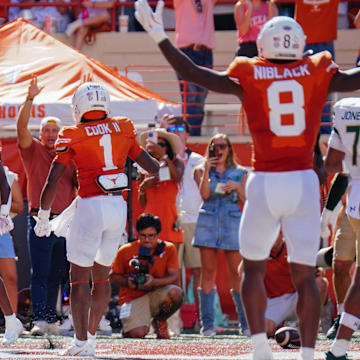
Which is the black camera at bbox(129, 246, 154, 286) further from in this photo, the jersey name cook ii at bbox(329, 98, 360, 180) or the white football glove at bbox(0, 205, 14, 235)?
the jersey name cook ii at bbox(329, 98, 360, 180)

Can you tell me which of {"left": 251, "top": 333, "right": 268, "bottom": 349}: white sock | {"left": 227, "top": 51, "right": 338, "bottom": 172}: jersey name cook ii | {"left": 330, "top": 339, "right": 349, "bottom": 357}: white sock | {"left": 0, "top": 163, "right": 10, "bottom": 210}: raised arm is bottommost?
{"left": 330, "top": 339, "right": 349, "bottom": 357}: white sock

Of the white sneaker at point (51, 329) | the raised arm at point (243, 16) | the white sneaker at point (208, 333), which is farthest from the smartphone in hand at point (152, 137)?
the raised arm at point (243, 16)

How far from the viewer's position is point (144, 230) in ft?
32.7

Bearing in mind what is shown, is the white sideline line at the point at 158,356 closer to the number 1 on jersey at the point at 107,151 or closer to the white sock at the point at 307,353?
the white sock at the point at 307,353

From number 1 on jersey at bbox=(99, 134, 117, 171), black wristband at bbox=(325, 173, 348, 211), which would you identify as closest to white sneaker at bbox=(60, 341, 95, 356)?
number 1 on jersey at bbox=(99, 134, 117, 171)

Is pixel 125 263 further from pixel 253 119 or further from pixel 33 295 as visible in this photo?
pixel 253 119

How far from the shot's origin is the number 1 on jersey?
7.32 meters

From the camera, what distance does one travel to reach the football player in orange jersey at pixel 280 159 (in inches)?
228

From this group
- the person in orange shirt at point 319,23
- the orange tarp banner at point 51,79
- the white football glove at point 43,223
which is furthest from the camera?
the person in orange shirt at point 319,23

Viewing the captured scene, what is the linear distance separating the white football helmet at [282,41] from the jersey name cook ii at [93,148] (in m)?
1.74

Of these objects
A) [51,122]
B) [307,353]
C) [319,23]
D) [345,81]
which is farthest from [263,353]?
[319,23]

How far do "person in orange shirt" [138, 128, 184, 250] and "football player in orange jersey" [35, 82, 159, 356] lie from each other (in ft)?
9.43

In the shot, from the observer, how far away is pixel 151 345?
27.9ft

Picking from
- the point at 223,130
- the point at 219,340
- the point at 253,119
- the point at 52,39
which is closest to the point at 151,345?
the point at 219,340
